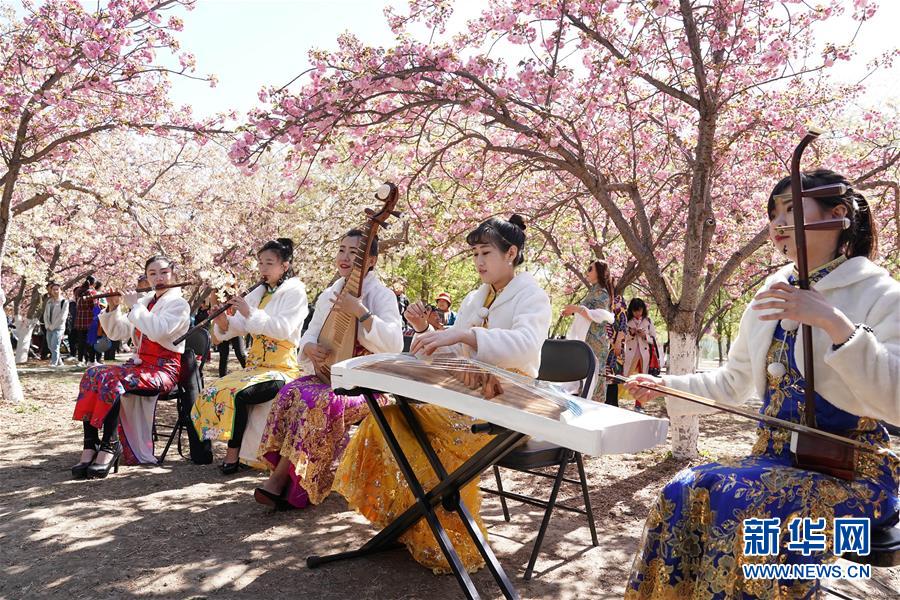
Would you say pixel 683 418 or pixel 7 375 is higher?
pixel 7 375

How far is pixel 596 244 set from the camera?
9.51m

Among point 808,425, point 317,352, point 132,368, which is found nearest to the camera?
point 808,425

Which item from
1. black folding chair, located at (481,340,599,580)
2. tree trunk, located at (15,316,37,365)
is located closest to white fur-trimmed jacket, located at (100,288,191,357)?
black folding chair, located at (481,340,599,580)

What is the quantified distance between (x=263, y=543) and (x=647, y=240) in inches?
145

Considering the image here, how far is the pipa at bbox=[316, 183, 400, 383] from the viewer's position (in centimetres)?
339

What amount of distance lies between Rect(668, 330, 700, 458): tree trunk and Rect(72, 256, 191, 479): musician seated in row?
3868mm

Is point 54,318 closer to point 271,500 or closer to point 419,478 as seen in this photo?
point 271,500

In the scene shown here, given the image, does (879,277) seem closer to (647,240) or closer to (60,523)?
(647,240)

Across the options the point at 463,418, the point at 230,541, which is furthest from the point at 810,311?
the point at 230,541

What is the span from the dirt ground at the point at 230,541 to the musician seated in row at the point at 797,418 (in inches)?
42.7

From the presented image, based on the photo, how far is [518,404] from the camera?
1996 millimetres

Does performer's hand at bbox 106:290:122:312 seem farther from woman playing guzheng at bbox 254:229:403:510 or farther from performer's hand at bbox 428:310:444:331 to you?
performer's hand at bbox 428:310:444:331

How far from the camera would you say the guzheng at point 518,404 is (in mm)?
1688

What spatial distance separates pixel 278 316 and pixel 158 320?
102cm
